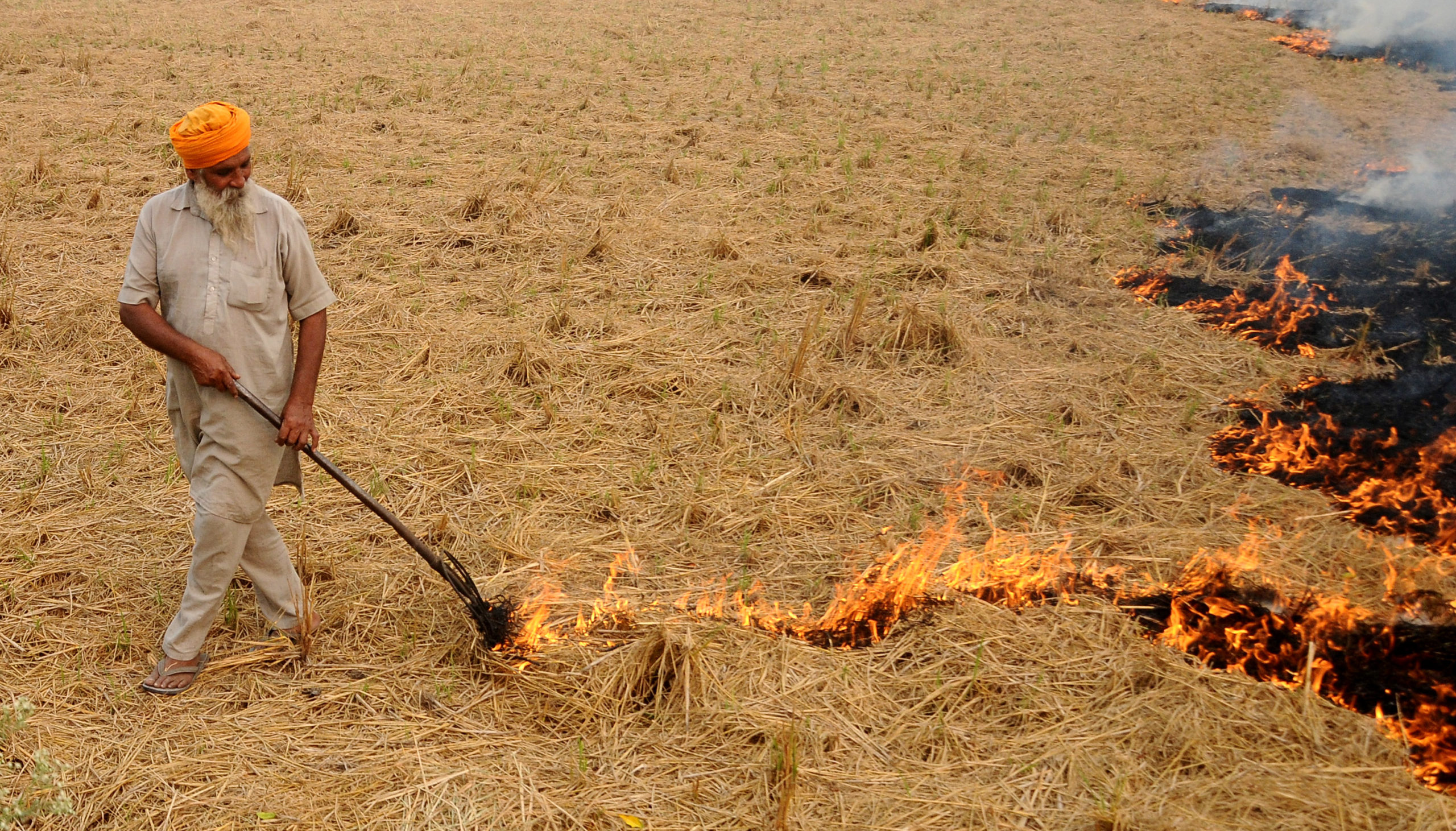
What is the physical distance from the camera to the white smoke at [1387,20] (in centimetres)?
1291

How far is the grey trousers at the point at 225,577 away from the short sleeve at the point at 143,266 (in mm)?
636

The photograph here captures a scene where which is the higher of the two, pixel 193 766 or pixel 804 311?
pixel 804 311

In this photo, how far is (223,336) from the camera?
9.47ft

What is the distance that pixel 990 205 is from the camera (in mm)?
7148

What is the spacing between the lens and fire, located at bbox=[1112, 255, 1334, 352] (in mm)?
5543

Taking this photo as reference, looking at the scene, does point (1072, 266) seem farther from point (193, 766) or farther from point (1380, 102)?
point (1380, 102)

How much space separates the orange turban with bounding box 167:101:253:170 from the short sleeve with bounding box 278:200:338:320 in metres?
0.21

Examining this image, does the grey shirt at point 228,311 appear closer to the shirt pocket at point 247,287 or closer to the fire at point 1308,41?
the shirt pocket at point 247,287

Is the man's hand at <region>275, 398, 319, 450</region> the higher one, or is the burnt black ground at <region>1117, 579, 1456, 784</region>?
the man's hand at <region>275, 398, 319, 450</region>

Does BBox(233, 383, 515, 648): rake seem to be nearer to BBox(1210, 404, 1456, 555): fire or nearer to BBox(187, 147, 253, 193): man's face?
BBox(187, 147, 253, 193): man's face

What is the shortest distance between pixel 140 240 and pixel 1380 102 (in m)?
11.3

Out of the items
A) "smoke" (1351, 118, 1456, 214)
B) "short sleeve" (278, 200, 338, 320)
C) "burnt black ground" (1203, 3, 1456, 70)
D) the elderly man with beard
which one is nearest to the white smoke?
"burnt black ground" (1203, 3, 1456, 70)

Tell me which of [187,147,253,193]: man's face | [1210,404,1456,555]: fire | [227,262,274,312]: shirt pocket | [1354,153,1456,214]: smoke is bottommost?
[1210,404,1456,555]: fire

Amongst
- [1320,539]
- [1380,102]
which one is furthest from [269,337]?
[1380,102]
